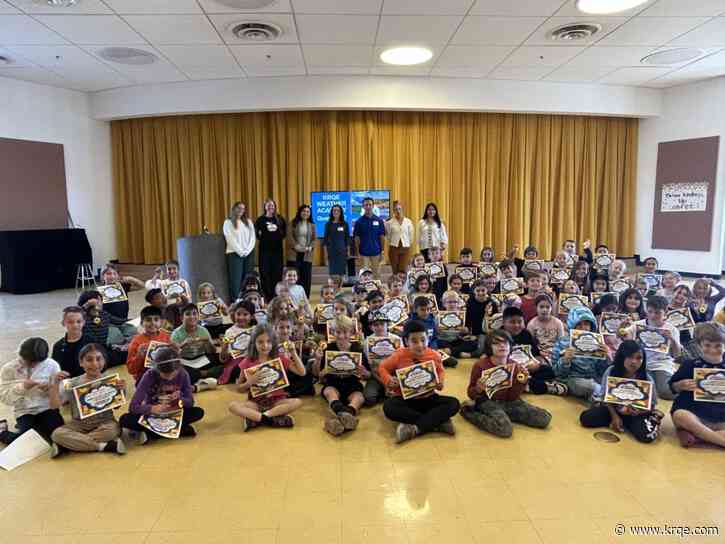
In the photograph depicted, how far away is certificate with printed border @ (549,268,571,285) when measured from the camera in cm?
566

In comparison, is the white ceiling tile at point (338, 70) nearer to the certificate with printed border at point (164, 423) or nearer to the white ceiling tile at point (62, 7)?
the white ceiling tile at point (62, 7)

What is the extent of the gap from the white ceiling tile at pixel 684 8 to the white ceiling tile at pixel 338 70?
3.92 metres

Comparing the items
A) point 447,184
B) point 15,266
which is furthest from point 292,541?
point 15,266

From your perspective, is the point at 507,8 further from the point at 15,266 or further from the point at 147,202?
the point at 15,266

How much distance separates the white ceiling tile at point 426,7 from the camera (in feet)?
16.1

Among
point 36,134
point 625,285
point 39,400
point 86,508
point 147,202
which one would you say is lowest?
point 86,508

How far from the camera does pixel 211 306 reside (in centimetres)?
471

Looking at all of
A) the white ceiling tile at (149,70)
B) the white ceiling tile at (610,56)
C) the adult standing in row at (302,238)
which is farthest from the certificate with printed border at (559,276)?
the white ceiling tile at (149,70)

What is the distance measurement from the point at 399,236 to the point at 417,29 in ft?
10.0

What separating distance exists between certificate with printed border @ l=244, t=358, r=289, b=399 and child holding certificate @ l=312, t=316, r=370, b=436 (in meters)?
0.40

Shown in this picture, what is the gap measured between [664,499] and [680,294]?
2760 mm

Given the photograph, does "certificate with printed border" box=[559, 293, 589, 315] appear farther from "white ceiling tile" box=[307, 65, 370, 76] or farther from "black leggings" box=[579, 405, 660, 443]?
"white ceiling tile" box=[307, 65, 370, 76]

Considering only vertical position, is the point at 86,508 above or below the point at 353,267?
below

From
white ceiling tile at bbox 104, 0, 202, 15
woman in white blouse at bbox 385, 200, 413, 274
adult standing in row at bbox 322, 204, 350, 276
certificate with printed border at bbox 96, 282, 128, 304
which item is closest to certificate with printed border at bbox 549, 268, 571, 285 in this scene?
woman in white blouse at bbox 385, 200, 413, 274
